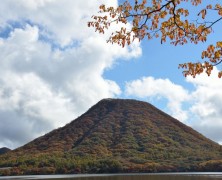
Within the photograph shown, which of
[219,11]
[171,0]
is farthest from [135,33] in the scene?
[219,11]

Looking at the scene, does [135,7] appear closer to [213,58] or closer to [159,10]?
[159,10]

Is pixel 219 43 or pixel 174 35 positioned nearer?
pixel 219 43

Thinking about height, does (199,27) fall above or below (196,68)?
above

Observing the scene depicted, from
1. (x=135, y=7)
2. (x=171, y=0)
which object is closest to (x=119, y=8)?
(x=135, y=7)

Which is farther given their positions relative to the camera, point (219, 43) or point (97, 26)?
point (97, 26)

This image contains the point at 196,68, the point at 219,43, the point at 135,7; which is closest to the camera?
the point at 219,43

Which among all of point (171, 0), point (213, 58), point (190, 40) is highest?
point (171, 0)

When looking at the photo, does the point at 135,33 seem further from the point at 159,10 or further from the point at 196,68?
the point at 196,68

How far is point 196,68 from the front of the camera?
19.0 metres

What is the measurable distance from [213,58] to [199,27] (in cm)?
184

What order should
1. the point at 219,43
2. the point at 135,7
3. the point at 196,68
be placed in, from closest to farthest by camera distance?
the point at 219,43, the point at 196,68, the point at 135,7

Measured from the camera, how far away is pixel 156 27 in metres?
20.5

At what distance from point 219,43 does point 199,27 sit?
170 cm

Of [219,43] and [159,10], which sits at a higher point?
[159,10]
